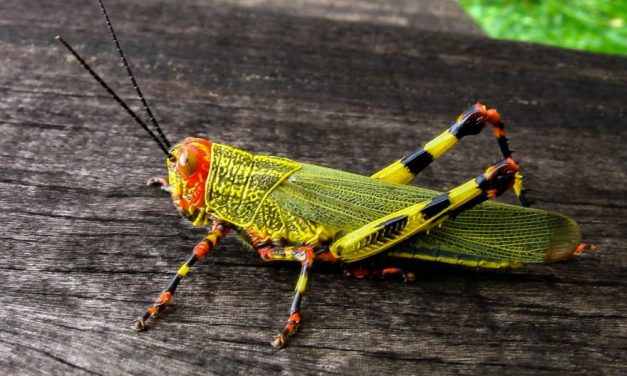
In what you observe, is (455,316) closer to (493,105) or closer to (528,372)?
(528,372)

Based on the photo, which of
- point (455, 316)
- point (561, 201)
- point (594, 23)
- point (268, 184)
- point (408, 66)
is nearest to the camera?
point (455, 316)

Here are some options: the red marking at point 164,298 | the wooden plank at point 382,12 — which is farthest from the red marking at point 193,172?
the wooden plank at point 382,12

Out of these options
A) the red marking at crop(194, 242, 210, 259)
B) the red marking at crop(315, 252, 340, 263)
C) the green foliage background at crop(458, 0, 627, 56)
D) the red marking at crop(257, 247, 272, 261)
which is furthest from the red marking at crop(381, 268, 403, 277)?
the green foliage background at crop(458, 0, 627, 56)

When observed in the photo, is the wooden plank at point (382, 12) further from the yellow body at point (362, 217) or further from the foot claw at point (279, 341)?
the foot claw at point (279, 341)

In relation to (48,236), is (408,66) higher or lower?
higher

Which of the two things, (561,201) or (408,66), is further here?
(408,66)

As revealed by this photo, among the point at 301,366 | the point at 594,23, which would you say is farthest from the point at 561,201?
the point at 594,23

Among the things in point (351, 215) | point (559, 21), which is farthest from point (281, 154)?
point (559, 21)
